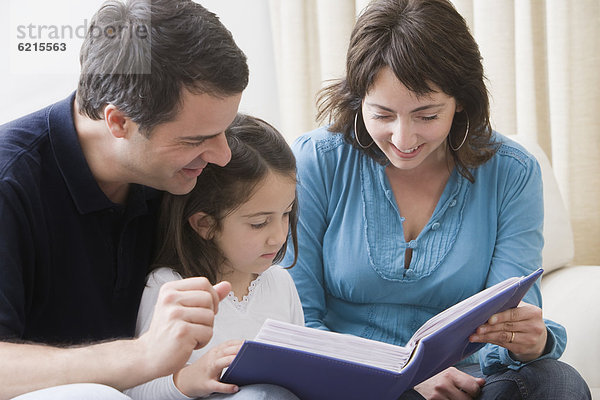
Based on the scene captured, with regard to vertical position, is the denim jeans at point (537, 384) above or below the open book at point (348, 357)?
below

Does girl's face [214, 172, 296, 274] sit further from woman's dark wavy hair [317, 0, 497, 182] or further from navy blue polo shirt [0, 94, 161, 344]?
woman's dark wavy hair [317, 0, 497, 182]

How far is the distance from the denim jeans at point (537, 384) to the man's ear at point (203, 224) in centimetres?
49

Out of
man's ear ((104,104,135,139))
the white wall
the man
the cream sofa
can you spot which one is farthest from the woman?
the white wall

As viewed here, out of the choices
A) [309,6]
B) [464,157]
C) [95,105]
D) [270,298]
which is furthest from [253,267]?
[309,6]

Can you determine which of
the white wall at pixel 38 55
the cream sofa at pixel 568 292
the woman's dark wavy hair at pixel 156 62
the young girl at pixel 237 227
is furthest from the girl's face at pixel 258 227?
the white wall at pixel 38 55

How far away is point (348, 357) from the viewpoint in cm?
113

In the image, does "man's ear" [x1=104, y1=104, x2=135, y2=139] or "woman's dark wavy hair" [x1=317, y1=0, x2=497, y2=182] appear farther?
"woman's dark wavy hair" [x1=317, y1=0, x2=497, y2=182]

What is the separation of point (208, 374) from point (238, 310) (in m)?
0.27

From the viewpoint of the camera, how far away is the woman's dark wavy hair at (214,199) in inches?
55.8

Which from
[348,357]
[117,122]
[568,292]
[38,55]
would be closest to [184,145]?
[117,122]

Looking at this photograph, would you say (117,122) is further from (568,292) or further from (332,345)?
(568,292)

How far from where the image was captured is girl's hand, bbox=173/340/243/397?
1.17 meters

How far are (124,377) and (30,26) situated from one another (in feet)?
5.85

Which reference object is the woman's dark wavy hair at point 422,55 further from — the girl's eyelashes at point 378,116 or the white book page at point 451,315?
the white book page at point 451,315
